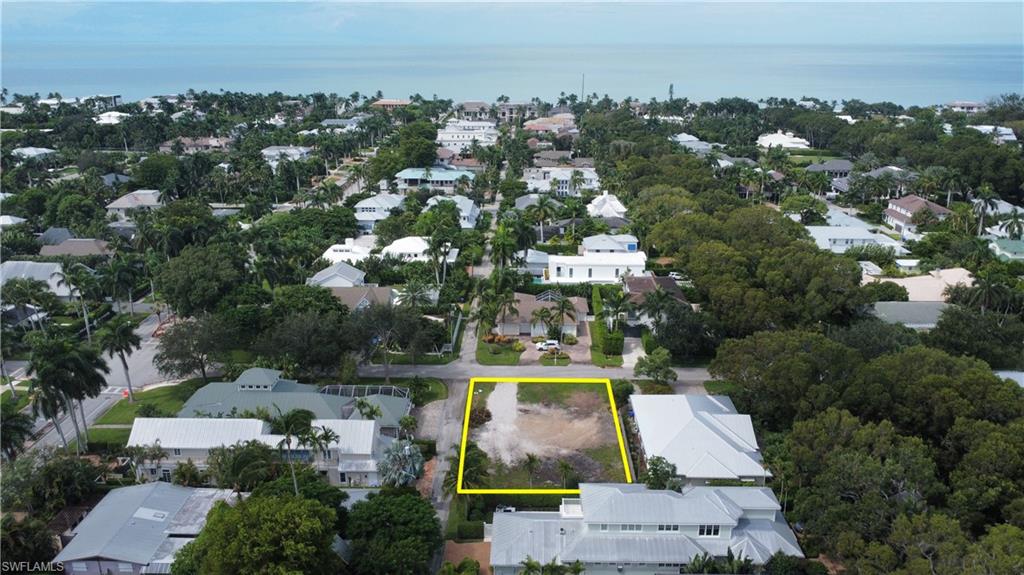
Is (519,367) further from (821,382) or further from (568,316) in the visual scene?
(821,382)

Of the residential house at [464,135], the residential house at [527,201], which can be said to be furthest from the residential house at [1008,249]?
the residential house at [464,135]

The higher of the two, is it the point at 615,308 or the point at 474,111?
the point at 474,111

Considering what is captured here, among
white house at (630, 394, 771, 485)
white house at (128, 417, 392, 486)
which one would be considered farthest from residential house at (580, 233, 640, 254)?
white house at (128, 417, 392, 486)

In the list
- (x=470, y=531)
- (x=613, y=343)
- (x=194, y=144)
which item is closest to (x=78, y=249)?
(x=613, y=343)

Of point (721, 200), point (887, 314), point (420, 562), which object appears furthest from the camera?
point (721, 200)

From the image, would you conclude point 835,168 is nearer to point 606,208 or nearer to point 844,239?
point 844,239

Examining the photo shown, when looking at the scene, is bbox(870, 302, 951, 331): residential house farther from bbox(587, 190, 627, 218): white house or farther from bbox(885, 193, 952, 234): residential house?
bbox(587, 190, 627, 218): white house

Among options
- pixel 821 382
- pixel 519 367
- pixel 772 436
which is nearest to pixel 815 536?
pixel 772 436
